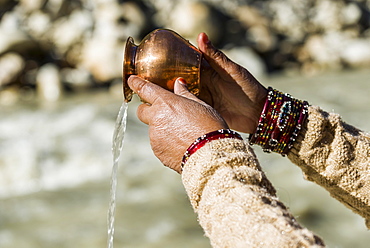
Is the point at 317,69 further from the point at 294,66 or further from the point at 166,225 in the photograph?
the point at 166,225

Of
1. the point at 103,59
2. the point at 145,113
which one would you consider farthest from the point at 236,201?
the point at 103,59

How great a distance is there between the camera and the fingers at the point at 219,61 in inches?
64.9

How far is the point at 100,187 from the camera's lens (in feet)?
17.6

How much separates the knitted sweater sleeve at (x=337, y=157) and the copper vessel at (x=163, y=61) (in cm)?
40

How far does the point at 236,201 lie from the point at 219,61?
74 centimetres

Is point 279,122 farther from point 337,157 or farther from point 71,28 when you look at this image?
point 71,28

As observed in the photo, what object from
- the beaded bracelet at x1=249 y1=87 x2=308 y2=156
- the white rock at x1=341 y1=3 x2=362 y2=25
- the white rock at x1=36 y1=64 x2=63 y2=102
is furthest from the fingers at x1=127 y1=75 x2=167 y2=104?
the white rock at x1=341 y1=3 x2=362 y2=25

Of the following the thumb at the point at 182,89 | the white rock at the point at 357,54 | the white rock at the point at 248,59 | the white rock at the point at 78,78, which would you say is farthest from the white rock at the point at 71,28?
the thumb at the point at 182,89

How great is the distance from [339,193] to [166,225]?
2.89 m

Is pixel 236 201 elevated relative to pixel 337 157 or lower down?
lower down

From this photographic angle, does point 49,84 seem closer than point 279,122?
No

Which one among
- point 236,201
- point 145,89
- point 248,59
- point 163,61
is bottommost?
point 236,201

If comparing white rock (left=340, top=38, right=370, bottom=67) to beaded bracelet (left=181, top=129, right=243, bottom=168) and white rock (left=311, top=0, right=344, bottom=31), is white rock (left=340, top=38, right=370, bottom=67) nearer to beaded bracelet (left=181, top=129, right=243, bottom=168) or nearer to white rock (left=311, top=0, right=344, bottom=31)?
white rock (left=311, top=0, right=344, bottom=31)

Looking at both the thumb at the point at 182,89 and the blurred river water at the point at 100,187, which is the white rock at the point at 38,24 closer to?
the blurred river water at the point at 100,187
